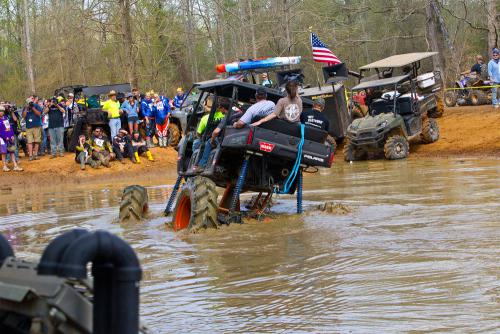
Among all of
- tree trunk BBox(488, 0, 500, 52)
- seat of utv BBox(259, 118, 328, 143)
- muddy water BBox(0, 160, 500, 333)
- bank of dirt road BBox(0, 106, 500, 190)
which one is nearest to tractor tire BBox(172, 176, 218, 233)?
muddy water BBox(0, 160, 500, 333)

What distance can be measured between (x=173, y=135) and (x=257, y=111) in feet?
50.7

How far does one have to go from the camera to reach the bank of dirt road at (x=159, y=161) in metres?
22.4

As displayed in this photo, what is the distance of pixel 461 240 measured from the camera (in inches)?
351

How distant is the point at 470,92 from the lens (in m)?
28.1

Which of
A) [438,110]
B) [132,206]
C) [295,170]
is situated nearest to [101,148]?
[438,110]

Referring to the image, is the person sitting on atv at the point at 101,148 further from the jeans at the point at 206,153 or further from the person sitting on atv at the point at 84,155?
the jeans at the point at 206,153

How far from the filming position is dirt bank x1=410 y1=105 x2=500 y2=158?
23.1 m

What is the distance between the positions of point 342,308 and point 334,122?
18.8m

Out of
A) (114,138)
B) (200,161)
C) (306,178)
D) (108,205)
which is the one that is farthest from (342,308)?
(114,138)

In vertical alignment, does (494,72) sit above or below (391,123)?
above

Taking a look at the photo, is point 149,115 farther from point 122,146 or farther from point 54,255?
point 54,255

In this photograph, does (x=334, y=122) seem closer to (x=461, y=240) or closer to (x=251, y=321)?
(x=461, y=240)

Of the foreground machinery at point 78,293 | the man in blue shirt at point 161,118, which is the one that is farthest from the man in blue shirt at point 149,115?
the foreground machinery at point 78,293

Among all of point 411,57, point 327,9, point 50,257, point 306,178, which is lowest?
point 306,178
